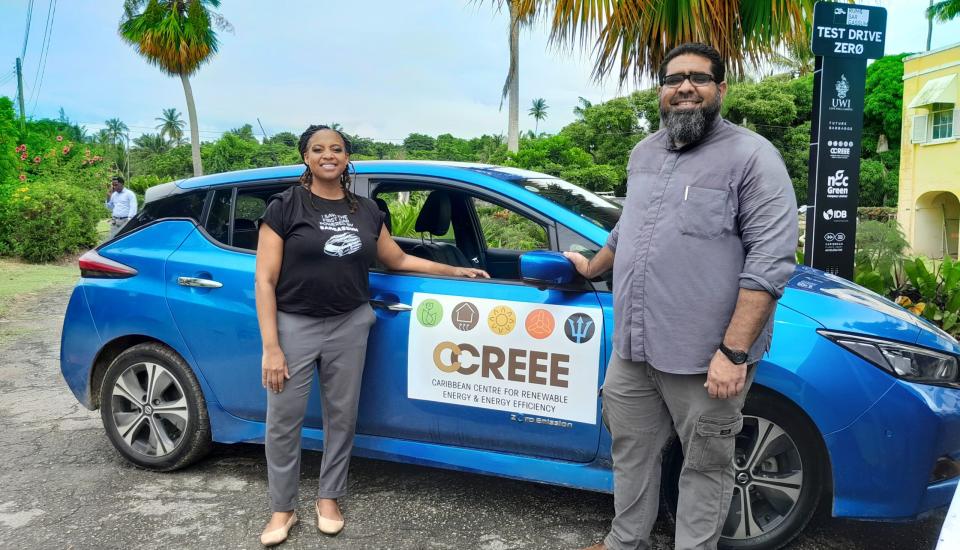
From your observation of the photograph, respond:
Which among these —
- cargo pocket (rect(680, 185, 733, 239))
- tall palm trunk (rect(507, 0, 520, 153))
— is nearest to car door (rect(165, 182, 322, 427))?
cargo pocket (rect(680, 185, 733, 239))

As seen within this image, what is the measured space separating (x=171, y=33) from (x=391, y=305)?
85.7 feet

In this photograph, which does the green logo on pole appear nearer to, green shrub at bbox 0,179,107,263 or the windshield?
the windshield

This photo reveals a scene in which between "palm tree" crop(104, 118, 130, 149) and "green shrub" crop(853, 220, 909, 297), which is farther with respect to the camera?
"palm tree" crop(104, 118, 130, 149)

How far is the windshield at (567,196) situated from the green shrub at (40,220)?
13.6m

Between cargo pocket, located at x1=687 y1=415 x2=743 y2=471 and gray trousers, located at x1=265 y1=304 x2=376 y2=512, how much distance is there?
144cm

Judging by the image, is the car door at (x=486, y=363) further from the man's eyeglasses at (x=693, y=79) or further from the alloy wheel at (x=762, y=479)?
the man's eyeglasses at (x=693, y=79)

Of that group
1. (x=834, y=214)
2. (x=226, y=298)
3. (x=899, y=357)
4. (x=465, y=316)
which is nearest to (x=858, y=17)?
(x=834, y=214)

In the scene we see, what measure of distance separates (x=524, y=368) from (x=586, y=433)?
354mm

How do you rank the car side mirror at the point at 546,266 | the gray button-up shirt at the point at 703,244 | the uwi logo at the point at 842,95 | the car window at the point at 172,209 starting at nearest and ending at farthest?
the gray button-up shirt at the point at 703,244 < the car side mirror at the point at 546,266 < the car window at the point at 172,209 < the uwi logo at the point at 842,95

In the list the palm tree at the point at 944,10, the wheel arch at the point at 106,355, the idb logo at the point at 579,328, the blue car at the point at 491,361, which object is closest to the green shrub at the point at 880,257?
the blue car at the point at 491,361

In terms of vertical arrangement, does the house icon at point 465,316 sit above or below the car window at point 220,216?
below

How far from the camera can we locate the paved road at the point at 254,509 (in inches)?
122

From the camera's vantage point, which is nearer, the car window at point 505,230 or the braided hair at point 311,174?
the braided hair at point 311,174

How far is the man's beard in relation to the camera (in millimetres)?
2283
